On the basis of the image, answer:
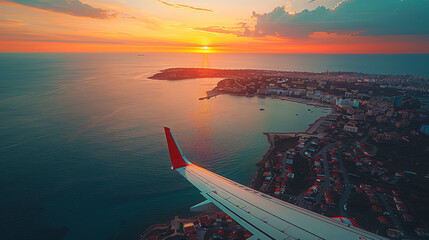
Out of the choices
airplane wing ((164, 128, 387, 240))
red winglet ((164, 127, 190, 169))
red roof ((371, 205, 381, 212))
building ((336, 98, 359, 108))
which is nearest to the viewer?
airplane wing ((164, 128, 387, 240))

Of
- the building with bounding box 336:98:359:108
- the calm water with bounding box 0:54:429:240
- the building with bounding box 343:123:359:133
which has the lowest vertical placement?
the calm water with bounding box 0:54:429:240

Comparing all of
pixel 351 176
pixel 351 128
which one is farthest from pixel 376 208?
pixel 351 128

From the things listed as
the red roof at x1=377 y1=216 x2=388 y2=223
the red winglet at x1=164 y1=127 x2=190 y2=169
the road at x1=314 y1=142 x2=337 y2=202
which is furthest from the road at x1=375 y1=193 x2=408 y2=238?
the red winglet at x1=164 y1=127 x2=190 y2=169

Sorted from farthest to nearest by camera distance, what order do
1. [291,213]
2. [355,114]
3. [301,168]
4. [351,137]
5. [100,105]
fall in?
[100,105] → [355,114] → [351,137] → [301,168] → [291,213]

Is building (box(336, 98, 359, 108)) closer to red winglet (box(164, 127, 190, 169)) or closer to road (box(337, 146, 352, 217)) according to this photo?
road (box(337, 146, 352, 217))

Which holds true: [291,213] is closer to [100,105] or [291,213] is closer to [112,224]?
[112,224]

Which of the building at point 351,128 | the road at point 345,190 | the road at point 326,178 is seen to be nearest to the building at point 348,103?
the building at point 351,128

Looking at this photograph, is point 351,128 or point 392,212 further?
point 351,128

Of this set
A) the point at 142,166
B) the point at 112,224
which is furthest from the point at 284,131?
the point at 112,224

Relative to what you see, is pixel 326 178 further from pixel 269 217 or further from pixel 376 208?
pixel 269 217
